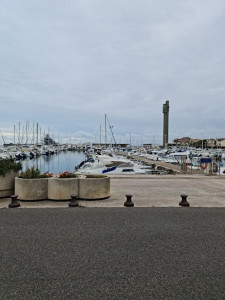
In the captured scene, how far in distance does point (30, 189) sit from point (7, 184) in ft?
3.77

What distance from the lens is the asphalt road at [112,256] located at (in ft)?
10.8

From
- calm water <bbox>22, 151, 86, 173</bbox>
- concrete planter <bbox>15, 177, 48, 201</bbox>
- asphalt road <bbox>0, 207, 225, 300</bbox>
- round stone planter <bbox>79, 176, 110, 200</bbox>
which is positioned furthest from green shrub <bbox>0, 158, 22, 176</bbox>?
calm water <bbox>22, 151, 86, 173</bbox>

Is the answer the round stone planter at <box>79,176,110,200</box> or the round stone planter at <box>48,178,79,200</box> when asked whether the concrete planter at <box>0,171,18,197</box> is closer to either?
the round stone planter at <box>48,178,79,200</box>

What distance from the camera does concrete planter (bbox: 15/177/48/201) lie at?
27.4 ft

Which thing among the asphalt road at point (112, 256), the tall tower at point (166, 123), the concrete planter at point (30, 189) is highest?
the tall tower at point (166, 123)

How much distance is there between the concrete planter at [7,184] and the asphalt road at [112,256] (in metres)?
2.25

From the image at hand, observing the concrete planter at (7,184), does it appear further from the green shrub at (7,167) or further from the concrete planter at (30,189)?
the concrete planter at (30,189)

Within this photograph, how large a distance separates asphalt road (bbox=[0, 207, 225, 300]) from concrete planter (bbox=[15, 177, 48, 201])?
1.53 m

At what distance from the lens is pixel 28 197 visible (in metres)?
8.34

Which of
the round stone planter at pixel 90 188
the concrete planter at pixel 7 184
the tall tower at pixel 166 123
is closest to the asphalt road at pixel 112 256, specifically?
the round stone planter at pixel 90 188

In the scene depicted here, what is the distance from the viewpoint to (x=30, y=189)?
328 inches

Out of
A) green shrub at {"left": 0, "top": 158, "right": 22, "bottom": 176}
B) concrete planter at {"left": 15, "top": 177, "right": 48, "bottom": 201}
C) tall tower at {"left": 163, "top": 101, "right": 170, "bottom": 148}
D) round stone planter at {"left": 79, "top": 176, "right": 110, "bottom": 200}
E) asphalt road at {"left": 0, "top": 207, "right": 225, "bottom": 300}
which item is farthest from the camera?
tall tower at {"left": 163, "top": 101, "right": 170, "bottom": 148}

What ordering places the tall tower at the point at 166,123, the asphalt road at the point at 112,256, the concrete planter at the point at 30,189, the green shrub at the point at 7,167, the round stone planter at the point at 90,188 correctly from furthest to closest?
1. the tall tower at the point at 166,123
2. the green shrub at the point at 7,167
3. the round stone planter at the point at 90,188
4. the concrete planter at the point at 30,189
5. the asphalt road at the point at 112,256

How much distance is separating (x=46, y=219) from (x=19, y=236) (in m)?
1.25
